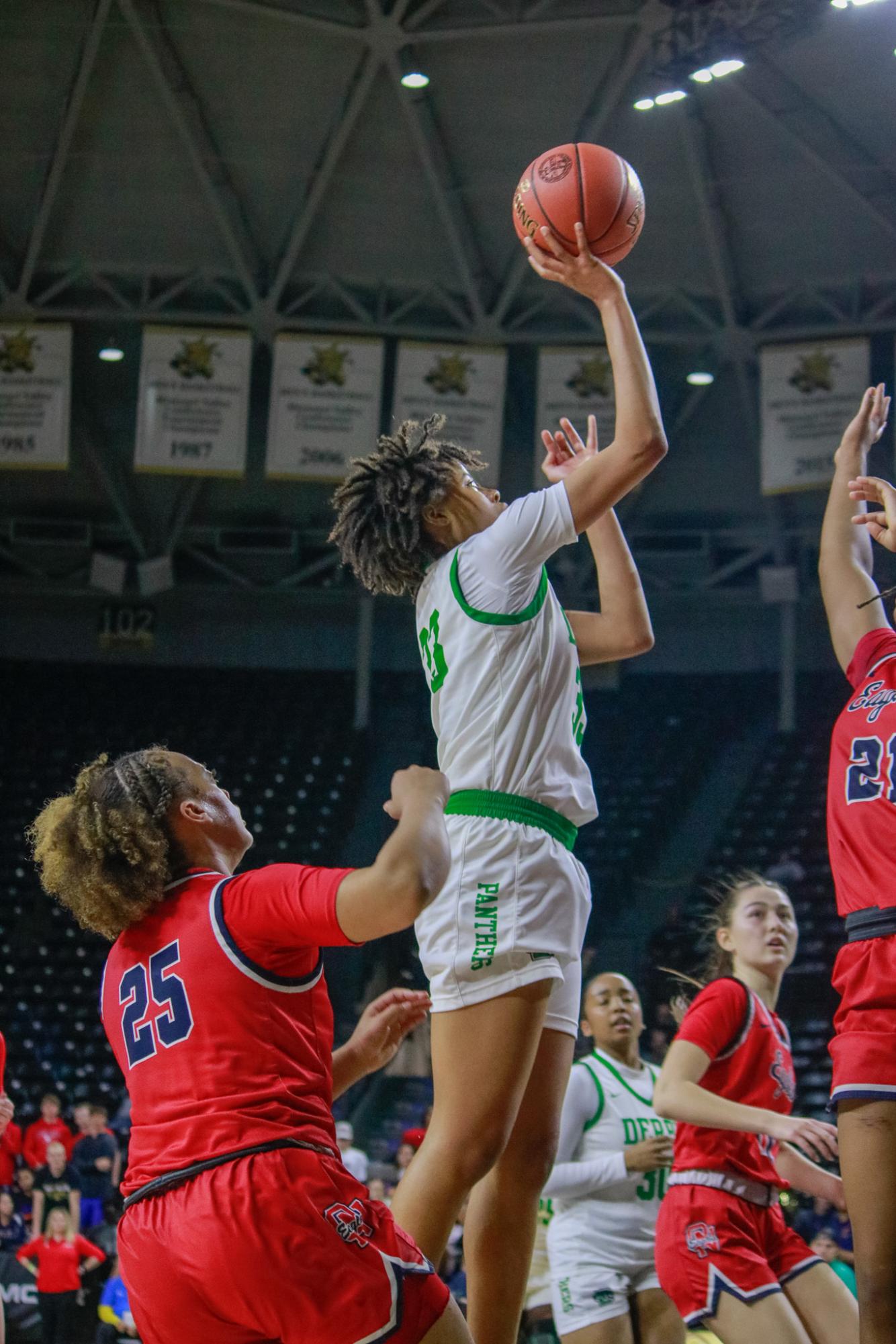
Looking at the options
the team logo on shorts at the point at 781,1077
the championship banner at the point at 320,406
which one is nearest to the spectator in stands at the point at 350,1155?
the team logo on shorts at the point at 781,1077

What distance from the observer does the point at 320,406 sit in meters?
15.1

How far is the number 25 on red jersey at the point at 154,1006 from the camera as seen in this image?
2641mm

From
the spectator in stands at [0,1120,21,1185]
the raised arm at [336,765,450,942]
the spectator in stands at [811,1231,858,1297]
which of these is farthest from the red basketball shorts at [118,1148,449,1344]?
the spectator in stands at [0,1120,21,1185]

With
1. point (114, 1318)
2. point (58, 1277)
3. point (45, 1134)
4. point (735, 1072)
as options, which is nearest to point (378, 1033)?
point (735, 1072)

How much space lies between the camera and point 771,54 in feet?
43.4

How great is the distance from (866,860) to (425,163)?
12.0m

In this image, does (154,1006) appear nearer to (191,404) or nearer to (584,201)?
(584,201)

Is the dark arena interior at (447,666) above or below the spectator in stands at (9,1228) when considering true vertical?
above

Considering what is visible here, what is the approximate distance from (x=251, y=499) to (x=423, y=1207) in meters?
16.5

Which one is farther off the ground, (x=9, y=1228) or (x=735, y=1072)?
(x=735, y=1072)

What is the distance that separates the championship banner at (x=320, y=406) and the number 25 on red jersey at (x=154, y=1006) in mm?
12343

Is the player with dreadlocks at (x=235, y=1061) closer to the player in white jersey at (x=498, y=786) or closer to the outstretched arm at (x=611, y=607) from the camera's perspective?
the player in white jersey at (x=498, y=786)

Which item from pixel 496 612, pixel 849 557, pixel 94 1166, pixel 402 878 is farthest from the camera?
pixel 94 1166

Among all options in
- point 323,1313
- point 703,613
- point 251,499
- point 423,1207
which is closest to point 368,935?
point 323,1313
